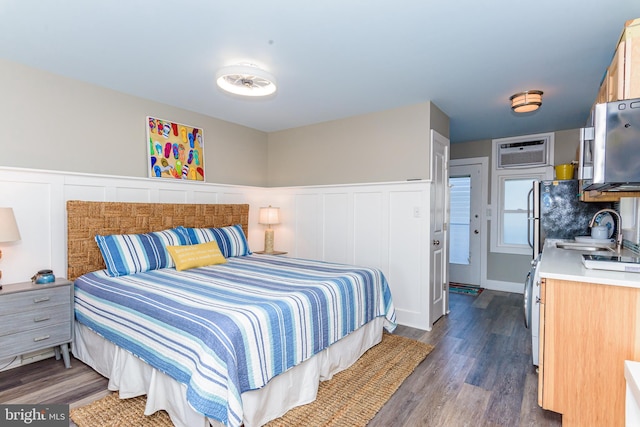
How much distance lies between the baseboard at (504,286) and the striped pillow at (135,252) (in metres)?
4.74

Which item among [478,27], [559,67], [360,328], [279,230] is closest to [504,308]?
[360,328]

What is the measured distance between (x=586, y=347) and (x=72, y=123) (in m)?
4.21

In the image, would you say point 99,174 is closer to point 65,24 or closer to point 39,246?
point 39,246

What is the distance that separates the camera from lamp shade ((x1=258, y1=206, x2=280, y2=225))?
4.56 m

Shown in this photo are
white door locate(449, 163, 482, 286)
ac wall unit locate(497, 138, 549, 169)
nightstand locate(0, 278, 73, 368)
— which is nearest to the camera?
nightstand locate(0, 278, 73, 368)

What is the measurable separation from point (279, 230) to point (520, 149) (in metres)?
3.90

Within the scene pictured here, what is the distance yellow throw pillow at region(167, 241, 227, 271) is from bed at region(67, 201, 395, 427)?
0.07 m

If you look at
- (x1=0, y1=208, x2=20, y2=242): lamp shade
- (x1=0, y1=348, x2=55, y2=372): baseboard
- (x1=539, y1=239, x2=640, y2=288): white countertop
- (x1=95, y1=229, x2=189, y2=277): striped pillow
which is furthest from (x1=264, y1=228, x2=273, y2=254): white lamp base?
(x1=539, y1=239, x2=640, y2=288): white countertop

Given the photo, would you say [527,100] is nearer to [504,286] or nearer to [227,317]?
[504,286]

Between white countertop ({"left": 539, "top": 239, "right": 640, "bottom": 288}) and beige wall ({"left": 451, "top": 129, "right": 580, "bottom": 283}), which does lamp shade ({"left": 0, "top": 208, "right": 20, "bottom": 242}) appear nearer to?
white countertop ({"left": 539, "top": 239, "right": 640, "bottom": 288})

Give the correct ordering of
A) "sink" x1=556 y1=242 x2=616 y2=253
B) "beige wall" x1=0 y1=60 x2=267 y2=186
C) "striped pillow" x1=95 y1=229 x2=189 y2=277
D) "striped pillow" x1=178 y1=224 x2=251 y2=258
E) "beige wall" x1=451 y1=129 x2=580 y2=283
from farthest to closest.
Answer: "beige wall" x1=451 y1=129 x2=580 y2=283 < "striped pillow" x1=178 y1=224 x2=251 y2=258 < "sink" x1=556 y1=242 x2=616 y2=253 < "striped pillow" x1=95 y1=229 x2=189 y2=277 < "beige wall" x1=0 y1=60 x2=267 y2=186

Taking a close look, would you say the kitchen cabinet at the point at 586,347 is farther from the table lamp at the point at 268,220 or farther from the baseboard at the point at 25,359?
the baseboard at the point at 25,359

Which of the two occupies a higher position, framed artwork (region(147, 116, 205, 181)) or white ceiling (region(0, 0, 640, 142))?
white ceiling (region(0, 0, 640, 142))

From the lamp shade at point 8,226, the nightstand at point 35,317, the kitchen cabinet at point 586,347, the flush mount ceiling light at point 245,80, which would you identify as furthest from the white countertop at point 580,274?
the lamp shade at point 8,226
